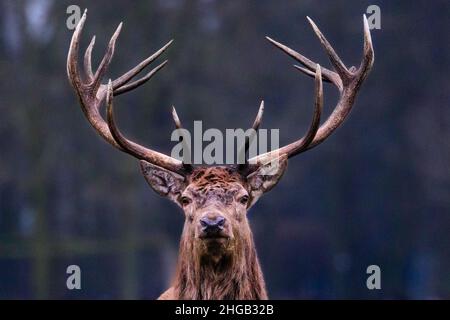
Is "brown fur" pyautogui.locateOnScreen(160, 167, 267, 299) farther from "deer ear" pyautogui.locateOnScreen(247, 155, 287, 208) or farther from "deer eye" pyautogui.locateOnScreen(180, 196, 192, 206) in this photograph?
"deer ear" pyautogui.locateOnScreen(247, 155, 287, 208)

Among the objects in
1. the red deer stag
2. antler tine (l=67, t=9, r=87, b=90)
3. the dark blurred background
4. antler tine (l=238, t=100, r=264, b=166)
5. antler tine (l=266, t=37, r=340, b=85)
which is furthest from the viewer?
the dark blurred background

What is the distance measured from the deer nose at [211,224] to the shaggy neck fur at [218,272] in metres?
0.19

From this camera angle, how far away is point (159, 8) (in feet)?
90.5

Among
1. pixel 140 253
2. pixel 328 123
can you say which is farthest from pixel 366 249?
pixel 328 123

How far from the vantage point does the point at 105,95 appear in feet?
35.4

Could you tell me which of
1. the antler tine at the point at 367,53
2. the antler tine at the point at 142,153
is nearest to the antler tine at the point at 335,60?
the antler tine at the point at 367,53

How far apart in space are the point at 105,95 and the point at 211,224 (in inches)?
74.6

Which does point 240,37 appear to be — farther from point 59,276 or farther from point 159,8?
point 59,276

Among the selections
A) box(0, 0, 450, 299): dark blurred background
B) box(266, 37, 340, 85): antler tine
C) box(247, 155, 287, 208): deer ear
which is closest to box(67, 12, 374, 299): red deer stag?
box(247, 155, 287, 208): deer ear

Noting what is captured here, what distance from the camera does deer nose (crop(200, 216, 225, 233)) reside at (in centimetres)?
925

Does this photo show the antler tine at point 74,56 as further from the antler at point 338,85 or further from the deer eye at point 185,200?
the antler at point 338,85

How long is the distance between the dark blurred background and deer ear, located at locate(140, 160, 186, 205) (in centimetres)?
1451

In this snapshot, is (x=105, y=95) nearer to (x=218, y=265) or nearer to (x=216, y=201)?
(x=216, y=201)

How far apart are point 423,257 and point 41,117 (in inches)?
361
